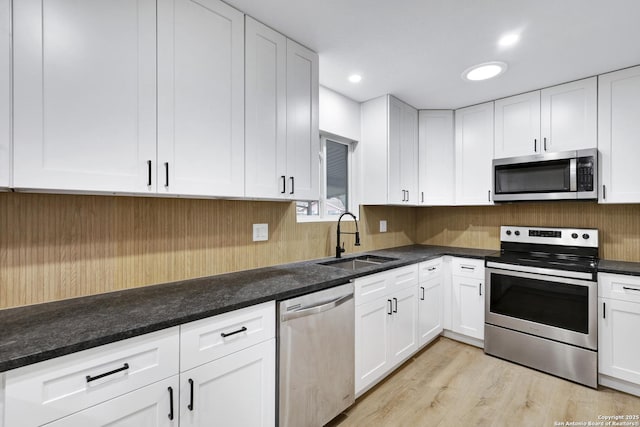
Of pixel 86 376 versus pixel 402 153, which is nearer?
pixel 86 376

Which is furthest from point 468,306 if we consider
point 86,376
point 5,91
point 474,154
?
point 5,91

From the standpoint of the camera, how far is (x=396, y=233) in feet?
11.4

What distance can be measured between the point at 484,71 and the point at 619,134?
3.78 feet

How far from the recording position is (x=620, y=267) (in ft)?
7.25

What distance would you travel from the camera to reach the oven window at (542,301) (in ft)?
7.39

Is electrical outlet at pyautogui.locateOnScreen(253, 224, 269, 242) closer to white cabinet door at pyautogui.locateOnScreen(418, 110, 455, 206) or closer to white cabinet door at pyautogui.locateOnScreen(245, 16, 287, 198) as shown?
white cabinet door at pyautogui.locateOnScreen(245, 16, 287, 198)

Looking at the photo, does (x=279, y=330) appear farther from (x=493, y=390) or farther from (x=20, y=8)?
(x=493, y=390)

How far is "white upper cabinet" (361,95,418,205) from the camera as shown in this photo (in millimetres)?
2809

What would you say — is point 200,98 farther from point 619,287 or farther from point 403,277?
point 619,287

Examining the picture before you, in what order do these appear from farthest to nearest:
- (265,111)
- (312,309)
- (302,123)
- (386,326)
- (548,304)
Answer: (548,304), (386,326), (302,123), (265,111), (312,309)

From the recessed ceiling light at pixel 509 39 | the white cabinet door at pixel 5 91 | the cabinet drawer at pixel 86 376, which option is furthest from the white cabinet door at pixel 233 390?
the recessed ceiling light at pixel 509 39

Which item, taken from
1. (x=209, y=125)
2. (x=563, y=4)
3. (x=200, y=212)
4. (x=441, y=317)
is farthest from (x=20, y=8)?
(x=441, y=317)

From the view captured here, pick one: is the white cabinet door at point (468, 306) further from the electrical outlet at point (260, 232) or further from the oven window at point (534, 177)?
the electrical outlet at point (260, 232)

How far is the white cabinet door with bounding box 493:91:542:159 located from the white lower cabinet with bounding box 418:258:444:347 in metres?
1.26
